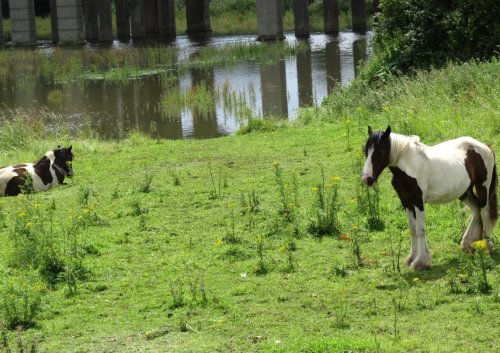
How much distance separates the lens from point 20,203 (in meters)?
13.0

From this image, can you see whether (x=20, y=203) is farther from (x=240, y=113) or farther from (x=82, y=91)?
(x=82, y=91)

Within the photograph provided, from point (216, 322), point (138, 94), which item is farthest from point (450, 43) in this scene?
point (216, 322)

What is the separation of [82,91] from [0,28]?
25375 mm

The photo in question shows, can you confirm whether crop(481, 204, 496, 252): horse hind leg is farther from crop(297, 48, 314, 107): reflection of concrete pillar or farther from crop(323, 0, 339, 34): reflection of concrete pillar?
crop(323, 0, 339, 34): reflection of concrete pillar

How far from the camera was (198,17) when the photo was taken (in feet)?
194

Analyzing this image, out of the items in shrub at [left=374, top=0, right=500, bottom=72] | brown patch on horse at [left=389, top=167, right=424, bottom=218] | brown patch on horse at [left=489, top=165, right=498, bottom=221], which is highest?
shrub at [left=374, top=0, right=500, bottom=72]

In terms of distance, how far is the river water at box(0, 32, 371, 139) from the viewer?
24422mm

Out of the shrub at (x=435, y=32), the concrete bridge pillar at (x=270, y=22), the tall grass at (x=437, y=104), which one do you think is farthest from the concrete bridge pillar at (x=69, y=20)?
the tall grass at (x=437, y=104)

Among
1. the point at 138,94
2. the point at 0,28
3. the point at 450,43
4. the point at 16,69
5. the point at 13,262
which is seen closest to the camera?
the point at 13,262

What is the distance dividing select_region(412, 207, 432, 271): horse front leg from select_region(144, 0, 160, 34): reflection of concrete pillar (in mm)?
53016

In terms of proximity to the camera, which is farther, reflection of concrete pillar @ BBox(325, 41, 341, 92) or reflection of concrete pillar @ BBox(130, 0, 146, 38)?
reflection of concrete pillar @ BBox(130, 0, 146, 38)

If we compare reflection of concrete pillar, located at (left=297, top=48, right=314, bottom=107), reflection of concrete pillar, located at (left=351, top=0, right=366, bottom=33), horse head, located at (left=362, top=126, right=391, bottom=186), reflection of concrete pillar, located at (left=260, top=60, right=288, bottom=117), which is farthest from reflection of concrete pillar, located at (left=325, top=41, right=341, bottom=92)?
horse head, located at (left=362, top=126, right=391, bottom=186)

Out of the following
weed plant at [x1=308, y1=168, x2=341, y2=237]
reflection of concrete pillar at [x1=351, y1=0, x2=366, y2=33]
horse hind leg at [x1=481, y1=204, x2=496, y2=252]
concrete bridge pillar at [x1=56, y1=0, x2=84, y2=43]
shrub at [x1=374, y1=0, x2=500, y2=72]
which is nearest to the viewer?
horse hind leg at [x1=481, y1=204, x2=496, y2=252]

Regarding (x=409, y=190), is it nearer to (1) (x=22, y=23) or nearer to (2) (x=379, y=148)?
(2) (x=379, y=148)
